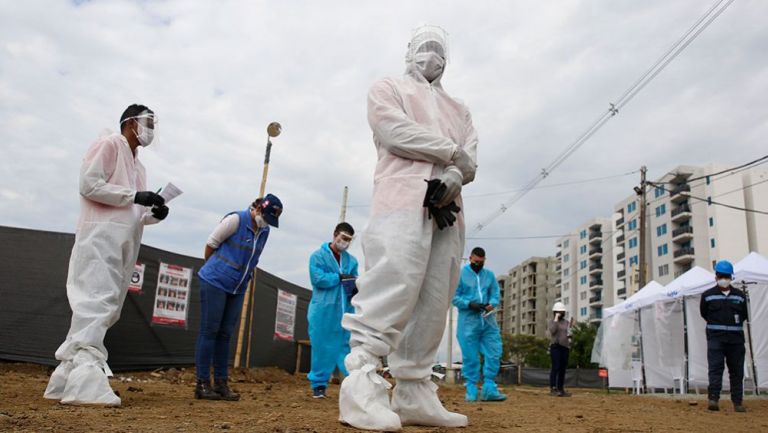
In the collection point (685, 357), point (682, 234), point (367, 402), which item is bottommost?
point (367, 402)

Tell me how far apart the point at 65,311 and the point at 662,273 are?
6667 centimetres

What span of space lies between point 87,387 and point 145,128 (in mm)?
1827

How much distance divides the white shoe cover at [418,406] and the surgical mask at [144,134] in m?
2.67

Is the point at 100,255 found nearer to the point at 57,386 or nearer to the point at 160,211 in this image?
the point at 160,211

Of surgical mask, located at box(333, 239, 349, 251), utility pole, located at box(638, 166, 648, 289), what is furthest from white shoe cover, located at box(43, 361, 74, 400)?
utility pole, located at box(638, 166, 648, 289)

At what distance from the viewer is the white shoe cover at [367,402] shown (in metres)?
2.30

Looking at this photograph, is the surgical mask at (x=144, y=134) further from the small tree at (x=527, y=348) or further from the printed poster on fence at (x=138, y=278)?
the small tree at (x=527, y=348)

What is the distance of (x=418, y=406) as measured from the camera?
107 inches

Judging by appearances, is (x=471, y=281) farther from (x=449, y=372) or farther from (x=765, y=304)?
(x=449, y=372)

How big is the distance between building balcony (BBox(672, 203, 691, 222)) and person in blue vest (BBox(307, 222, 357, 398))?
62409 millimetres

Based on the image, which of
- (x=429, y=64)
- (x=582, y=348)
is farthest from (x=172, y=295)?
(x=582, y=348)

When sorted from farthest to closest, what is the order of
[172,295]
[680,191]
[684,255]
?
1. [684,255]
2. [680,191]
3. [172,295]

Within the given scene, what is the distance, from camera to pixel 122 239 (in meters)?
3.87

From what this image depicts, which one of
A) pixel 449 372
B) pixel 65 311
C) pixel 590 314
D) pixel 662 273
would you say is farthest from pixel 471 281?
pixel 590 314
